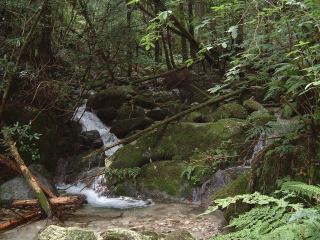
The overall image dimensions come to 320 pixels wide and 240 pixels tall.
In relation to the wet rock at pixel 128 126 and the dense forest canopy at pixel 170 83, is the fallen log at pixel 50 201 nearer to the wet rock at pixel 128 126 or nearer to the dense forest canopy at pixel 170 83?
the dense forest canopy at pixel 170 83

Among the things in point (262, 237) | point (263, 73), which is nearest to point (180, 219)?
point (263, 73)

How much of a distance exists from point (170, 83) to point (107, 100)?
257 centimetres

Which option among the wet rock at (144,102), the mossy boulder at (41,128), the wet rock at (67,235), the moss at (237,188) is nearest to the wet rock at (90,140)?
the mossy boulder at (41,128)

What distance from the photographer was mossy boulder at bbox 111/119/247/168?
895 cm

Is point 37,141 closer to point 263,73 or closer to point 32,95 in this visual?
point 32,95

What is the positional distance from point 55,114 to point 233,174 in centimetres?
527

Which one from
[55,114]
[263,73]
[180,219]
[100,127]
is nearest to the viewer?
[263,73]

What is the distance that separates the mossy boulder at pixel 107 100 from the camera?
12.7 meters

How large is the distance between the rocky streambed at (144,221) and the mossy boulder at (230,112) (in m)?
3.30

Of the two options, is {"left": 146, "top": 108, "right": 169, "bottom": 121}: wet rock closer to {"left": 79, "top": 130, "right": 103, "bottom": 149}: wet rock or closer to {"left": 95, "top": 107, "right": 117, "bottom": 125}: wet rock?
{"left": 95, "top": 107, "right": 117, "bottom": 125}: wet rock

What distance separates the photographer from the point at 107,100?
41.7ft

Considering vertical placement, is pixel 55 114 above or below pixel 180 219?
above

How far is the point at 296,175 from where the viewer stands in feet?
16.8

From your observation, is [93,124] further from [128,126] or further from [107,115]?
[128,126]
